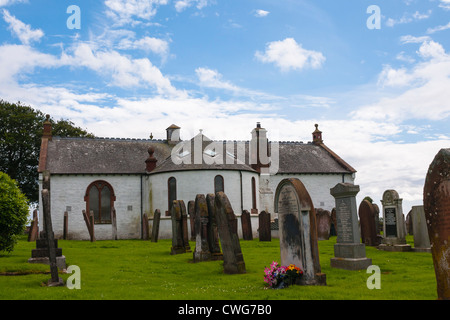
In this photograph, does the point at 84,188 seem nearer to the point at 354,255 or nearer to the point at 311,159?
the point at 311,159

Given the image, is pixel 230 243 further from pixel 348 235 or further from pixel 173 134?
pixel 173 134

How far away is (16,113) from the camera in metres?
46.0

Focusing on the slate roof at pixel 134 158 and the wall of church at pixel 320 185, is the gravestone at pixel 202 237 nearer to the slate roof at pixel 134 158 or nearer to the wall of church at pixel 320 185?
the slate roof at pixel 134 158

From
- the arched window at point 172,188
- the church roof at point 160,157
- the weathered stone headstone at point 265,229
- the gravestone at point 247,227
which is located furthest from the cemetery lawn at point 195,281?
the church roof at point 160,157

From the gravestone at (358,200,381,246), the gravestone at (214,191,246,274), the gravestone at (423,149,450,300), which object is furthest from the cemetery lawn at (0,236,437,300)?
the gravestone at (358,200,381,246)

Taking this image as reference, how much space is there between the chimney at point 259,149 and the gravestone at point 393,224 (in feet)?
63.3

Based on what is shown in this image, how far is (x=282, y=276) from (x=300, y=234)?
1151mm

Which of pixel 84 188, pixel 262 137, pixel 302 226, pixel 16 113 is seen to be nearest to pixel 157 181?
pixel 84 188

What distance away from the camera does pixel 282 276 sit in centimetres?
1064

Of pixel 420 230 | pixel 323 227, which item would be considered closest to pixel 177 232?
pixel 323 227

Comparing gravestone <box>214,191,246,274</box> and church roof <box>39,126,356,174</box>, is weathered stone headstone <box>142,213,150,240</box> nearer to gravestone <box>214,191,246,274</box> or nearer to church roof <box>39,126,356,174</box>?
church roof <box>39,126,356,174</box>

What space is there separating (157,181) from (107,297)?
2508 centimetres

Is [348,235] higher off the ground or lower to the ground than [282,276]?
higher
